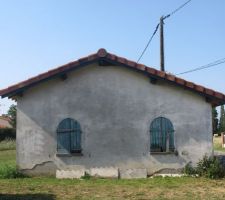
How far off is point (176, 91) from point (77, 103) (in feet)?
12.1

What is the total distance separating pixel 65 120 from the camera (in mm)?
15750

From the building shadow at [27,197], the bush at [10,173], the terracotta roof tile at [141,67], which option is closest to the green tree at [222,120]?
the terracotta roof tile at [141,67]

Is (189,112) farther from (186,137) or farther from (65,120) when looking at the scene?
(65,120)

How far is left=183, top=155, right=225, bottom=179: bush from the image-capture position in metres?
14.6

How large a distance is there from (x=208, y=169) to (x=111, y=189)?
4205 mm

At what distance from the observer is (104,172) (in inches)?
607

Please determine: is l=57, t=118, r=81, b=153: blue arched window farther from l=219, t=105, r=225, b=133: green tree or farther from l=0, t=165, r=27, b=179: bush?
l=219, t=105, r=225, b=133: green tree

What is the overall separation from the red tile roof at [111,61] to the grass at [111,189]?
10.3ft

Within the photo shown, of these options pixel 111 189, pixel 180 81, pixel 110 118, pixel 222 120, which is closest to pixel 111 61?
pixel 110 118

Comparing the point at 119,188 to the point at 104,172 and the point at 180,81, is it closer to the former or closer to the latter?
the point at 104,172

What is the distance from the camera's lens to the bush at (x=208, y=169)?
14648mm

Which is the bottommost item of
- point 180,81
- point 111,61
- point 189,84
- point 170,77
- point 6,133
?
point 6,133

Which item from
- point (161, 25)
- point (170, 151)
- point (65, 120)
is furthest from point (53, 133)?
point (161, 25)

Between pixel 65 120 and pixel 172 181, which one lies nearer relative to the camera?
pixel 172 181
